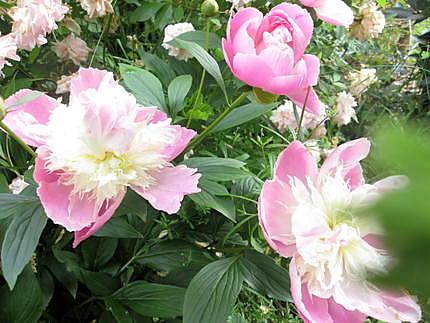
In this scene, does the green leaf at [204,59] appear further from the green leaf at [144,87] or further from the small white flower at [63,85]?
the small white flower at [63,85]

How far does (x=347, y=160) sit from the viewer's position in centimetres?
44

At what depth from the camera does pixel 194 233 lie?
58 cm

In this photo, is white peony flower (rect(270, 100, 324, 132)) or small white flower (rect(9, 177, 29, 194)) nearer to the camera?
small white flower (rect(9, 177, 29, 194))

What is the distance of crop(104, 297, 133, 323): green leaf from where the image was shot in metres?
0.53

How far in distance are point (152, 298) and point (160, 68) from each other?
245 mm

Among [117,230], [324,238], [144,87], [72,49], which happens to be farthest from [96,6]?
[324,238]

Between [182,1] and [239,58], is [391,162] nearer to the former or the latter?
[239,58]

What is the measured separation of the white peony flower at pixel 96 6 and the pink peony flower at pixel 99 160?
0.30 meters

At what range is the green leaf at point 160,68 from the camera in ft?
2.12

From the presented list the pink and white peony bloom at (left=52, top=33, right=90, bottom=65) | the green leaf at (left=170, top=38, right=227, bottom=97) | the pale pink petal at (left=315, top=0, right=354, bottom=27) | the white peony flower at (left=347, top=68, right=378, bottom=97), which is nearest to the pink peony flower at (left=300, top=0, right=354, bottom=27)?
the pale pink petal at (left=315, top=0, right=354, bottom=27)

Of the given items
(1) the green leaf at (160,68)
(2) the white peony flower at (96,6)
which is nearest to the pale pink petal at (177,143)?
(1) the green leaf at (160,68)

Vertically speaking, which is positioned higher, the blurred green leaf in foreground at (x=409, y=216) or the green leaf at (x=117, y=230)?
the blurred green leaf in foreground at (x=409, y=216)

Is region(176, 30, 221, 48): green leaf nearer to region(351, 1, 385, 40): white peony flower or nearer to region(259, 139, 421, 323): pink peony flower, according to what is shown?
region(259, 139, 421, 323): pink peony flower

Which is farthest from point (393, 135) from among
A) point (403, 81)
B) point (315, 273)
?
point (403, 81)
